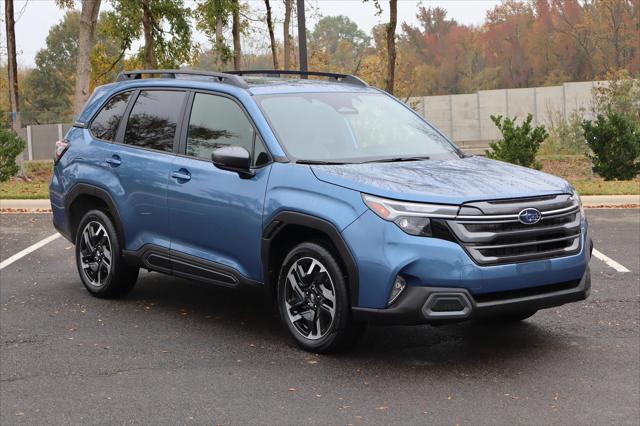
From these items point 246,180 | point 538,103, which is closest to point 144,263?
point 246,180

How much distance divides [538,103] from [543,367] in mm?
43493

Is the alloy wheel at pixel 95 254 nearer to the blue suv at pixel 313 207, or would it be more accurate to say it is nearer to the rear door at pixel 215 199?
the blue suv at pixel 313 207

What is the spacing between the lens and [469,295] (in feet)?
19.5

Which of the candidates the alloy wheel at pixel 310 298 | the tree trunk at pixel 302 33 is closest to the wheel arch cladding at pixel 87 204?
the alloy wheel at pixel 310 298

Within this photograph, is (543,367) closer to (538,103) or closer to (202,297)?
(202,297)

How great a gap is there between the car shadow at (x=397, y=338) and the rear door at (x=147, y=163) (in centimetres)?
73

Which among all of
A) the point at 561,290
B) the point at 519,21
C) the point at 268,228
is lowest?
the point at 561,290

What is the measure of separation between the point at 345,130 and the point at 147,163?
169cm

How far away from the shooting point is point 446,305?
595 centimetres

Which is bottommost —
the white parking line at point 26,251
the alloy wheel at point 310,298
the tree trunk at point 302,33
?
the white parking line at point 26,251

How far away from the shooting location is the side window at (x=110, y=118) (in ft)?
27.8

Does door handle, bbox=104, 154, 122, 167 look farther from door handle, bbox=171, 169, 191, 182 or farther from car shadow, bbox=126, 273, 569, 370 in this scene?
car shadow, bbox=126, 273, 569, 370

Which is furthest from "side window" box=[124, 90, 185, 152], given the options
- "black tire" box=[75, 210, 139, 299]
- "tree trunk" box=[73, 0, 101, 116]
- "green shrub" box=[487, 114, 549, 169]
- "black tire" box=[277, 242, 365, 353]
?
"tree trunk" box=[73, 0, 101, 116]

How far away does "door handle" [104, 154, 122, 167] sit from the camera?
8.12 metres
